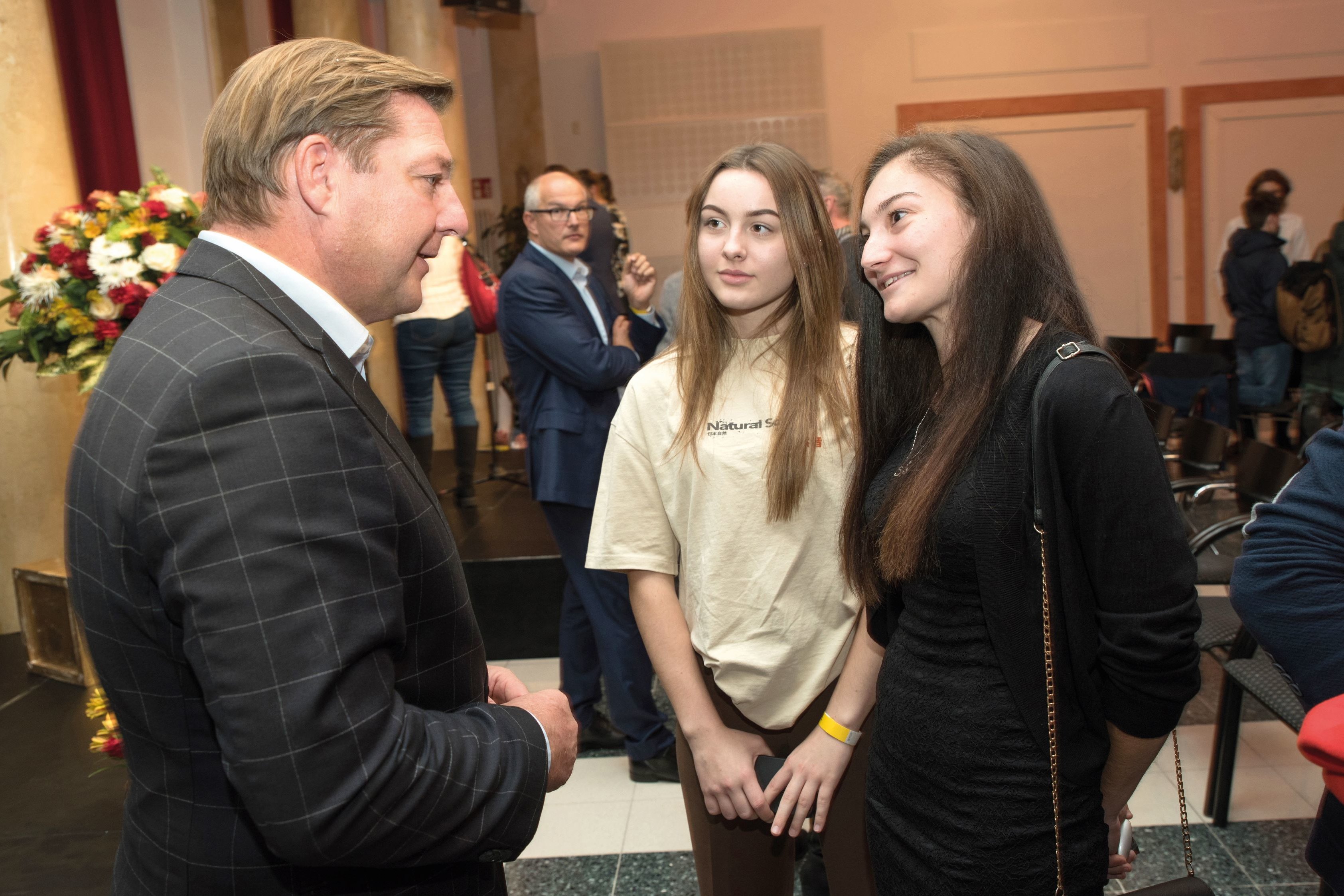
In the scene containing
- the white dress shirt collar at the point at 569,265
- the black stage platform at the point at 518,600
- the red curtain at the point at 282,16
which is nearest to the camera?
the white dress shirt collar at the point at 569,265

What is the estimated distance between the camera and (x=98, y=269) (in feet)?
8.91

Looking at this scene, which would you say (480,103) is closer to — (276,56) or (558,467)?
(558,467)

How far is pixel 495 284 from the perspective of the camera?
18.0 feet

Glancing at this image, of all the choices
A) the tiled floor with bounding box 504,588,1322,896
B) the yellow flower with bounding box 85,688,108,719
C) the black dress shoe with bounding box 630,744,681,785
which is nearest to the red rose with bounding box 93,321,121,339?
the yellow flower with bounding box 85,688,108,719

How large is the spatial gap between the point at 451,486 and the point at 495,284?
151cm

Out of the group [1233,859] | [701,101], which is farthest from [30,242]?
[701,101]

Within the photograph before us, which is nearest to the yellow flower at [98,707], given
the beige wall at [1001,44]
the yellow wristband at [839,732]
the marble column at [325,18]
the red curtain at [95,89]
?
the yellow wristband at [839,732]

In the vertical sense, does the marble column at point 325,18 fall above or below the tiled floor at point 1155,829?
above

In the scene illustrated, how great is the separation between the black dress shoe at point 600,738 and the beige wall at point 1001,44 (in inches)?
260

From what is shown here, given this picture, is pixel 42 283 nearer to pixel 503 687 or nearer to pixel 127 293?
pixel 127 293

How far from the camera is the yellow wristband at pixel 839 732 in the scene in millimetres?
1595

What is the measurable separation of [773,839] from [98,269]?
91.0 inches

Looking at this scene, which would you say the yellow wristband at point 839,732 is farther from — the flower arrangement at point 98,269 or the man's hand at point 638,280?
the flower arrangement at point 98,269

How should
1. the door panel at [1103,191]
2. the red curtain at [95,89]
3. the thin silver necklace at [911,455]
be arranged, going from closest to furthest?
the thin silver necklace at [911,455]
the red curtain at [95,89]
the door panel at [1103,191]
